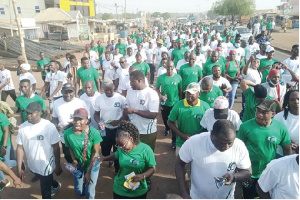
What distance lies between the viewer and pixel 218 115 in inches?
147

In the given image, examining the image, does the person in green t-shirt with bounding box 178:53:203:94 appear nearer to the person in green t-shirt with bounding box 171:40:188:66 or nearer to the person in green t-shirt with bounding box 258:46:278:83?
the person in green t-shirt with bounding box 258:46:278:83

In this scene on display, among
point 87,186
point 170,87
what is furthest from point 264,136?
point 170,87

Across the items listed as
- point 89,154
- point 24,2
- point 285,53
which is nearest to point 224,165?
point 89,154

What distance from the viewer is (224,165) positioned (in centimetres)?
268

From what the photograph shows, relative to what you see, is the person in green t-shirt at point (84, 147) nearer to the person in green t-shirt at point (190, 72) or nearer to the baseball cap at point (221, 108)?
the baseball cap at point (221, 108)

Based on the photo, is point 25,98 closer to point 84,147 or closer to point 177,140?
point 84,147

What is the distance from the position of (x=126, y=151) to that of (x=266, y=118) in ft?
5.85

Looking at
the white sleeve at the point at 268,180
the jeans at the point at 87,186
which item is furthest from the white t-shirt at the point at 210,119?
the jeans at the point at 87,186

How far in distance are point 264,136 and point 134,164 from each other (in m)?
1.66

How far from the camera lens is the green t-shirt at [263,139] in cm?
323

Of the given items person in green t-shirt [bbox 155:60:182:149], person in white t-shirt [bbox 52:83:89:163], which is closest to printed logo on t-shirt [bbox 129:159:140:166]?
person in white t-shirt [bbox 52:83:89:163]

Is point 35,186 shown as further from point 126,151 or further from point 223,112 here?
point 223,112

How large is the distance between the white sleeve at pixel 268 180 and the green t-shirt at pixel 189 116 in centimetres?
160

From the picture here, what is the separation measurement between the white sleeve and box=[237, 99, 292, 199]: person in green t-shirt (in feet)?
2.78
